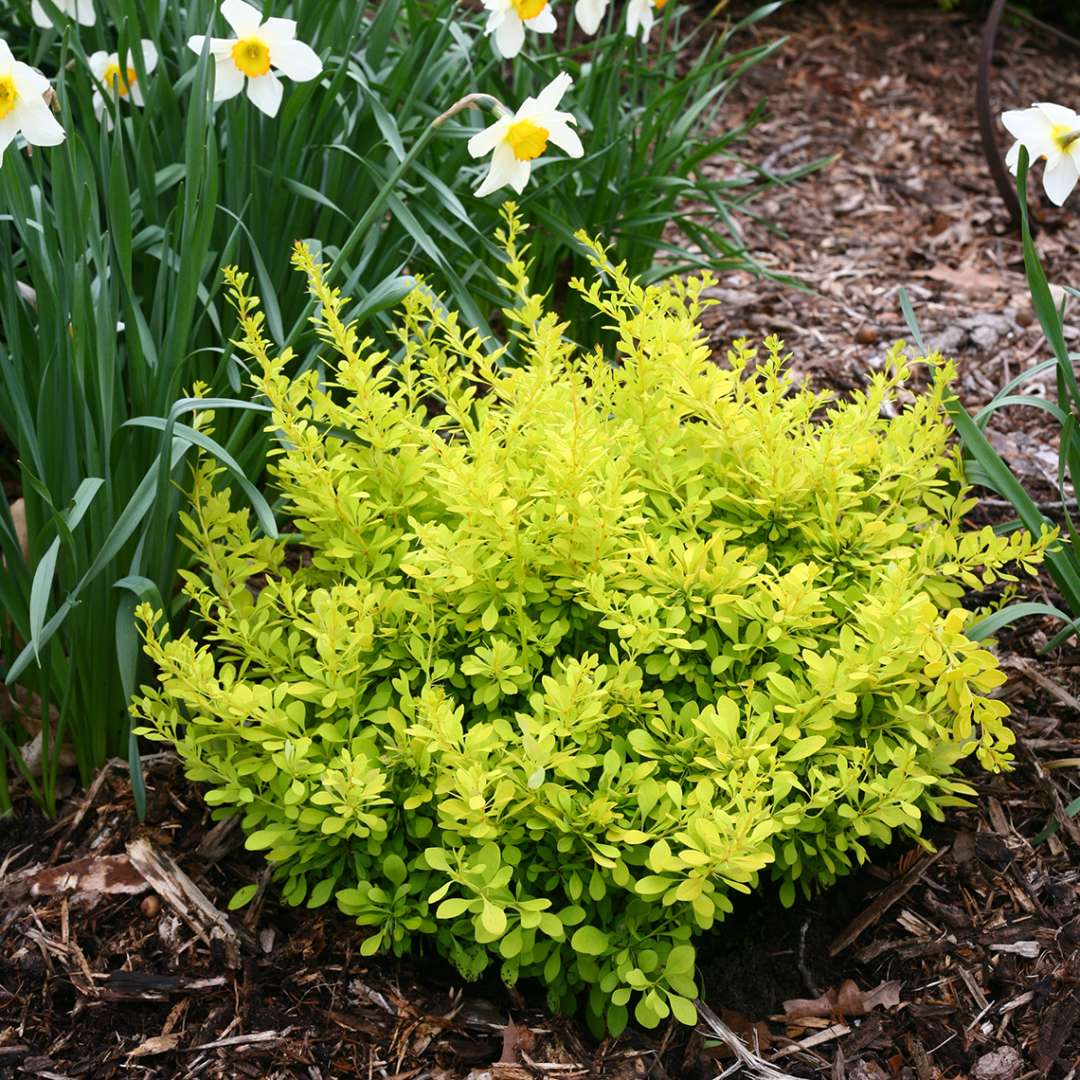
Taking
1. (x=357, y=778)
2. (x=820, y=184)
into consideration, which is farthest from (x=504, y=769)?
(x=820, y=184)

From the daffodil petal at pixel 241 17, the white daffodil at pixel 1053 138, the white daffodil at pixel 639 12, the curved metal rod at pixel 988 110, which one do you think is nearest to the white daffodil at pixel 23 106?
the daffodil petal at pixel 241 17

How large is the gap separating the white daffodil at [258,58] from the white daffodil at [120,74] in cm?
25

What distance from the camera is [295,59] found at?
196 centimetres

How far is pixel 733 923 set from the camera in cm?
193

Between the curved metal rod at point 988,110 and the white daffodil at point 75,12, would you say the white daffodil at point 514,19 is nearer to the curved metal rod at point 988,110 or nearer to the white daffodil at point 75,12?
the white daffodil at point 75,12

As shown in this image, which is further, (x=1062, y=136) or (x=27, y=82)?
(x=1062, y=136)

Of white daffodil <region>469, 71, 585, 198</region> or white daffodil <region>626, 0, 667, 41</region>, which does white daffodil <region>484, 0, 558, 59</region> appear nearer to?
white daffodil <region>469, 71, 585, 198</region>

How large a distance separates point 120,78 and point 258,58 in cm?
41

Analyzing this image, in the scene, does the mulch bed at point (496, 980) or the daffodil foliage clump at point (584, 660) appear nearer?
the daffodil foliage clump at point (584, 660)

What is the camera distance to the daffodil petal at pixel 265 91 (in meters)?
1.97

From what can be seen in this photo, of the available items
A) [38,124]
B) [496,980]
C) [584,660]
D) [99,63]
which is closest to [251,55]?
[38,124]

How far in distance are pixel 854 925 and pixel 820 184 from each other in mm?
3054

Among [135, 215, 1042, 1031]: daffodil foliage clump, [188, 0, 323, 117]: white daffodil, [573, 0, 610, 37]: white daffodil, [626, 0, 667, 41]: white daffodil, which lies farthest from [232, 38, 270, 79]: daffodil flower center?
[626, 0, 667, 41]: white daffodil

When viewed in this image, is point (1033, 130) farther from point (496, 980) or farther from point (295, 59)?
point (496, 980)
